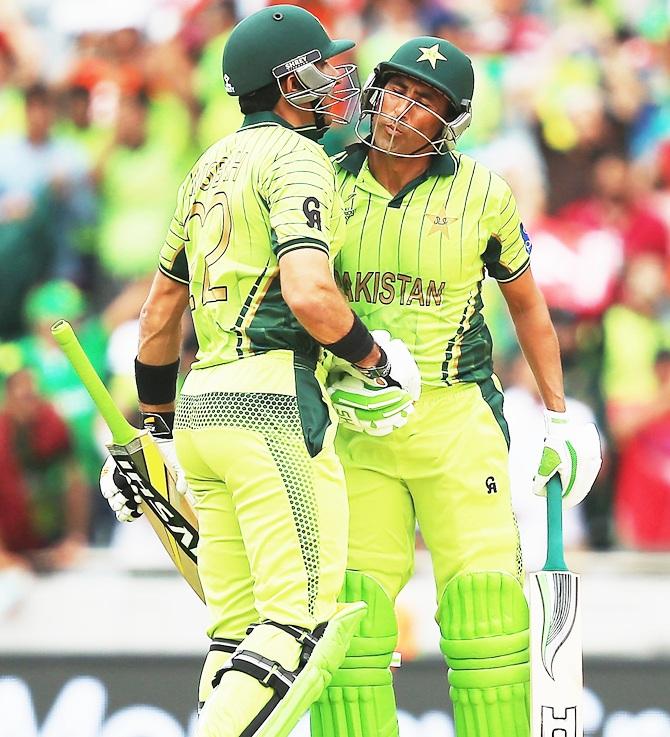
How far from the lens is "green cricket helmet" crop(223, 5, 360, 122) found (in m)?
3.20

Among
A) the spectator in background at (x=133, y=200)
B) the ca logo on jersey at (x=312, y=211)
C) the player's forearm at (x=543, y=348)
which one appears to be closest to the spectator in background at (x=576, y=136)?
the spectator in background at (x=133, y=200)

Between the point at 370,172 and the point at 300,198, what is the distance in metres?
0.56

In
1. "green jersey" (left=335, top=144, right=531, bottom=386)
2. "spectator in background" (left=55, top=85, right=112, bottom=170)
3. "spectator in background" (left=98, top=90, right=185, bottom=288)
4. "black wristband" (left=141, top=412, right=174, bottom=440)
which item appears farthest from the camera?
"spectator in background" (left=55, top=85, right=112, bottom=170)

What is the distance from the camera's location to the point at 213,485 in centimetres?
320

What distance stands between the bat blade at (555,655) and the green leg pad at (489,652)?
70 mm

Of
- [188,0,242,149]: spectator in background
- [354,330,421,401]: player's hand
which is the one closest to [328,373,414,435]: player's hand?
[354,330,421,401]: player's hand

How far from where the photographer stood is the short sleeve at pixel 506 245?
346 centimetres

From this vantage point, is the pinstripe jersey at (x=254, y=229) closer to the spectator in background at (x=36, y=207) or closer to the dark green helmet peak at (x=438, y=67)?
the dark green helmet peak at (x=438, y=67)

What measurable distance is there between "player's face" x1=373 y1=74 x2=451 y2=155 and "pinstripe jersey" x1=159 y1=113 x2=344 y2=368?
290 millimetres

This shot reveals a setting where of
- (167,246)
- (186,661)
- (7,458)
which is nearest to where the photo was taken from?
(167,246)

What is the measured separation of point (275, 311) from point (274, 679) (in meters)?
0.78

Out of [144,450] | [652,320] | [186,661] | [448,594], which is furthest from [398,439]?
[652,320]

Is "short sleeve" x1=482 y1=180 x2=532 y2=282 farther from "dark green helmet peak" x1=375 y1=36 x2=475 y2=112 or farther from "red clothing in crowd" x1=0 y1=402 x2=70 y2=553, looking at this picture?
"red clothing in crowd" x1=0 y1=402 x2=70 y2=553

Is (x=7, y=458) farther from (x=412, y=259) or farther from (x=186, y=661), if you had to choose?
(x=412, y=259)
